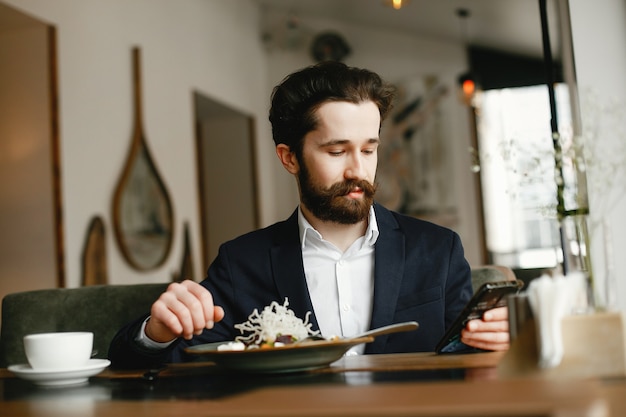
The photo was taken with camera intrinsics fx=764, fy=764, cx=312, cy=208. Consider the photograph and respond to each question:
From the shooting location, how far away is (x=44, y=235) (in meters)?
4.11

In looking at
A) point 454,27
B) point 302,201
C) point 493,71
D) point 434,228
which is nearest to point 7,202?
point 302,201

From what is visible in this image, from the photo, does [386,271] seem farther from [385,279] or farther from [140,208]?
[140,208]

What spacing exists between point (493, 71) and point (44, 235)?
5.06 metres

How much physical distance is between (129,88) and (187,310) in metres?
3.83

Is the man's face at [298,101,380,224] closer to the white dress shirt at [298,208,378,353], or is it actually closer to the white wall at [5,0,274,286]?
A: the white dress shirt at [298,208,378,353]

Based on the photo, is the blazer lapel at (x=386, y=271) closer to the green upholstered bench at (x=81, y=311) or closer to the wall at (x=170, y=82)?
the green upholstered bench at (x=81, y=311)

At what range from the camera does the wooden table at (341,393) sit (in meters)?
0.58

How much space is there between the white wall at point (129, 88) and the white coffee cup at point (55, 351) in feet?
9.75

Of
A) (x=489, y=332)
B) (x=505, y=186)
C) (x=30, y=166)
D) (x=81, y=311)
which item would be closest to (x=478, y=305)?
(x=489, y=332)

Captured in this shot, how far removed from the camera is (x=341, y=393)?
662mm

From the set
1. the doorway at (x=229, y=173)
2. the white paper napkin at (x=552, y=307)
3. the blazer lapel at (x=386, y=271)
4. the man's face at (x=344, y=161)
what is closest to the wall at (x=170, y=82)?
the doorway at (x=229, y=173)

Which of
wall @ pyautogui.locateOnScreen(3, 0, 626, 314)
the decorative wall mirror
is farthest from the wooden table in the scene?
the decorative wall mirror

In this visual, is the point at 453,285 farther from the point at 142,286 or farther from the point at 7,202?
the point at 7,202

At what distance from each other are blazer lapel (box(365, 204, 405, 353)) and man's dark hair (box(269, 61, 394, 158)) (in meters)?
0.30
